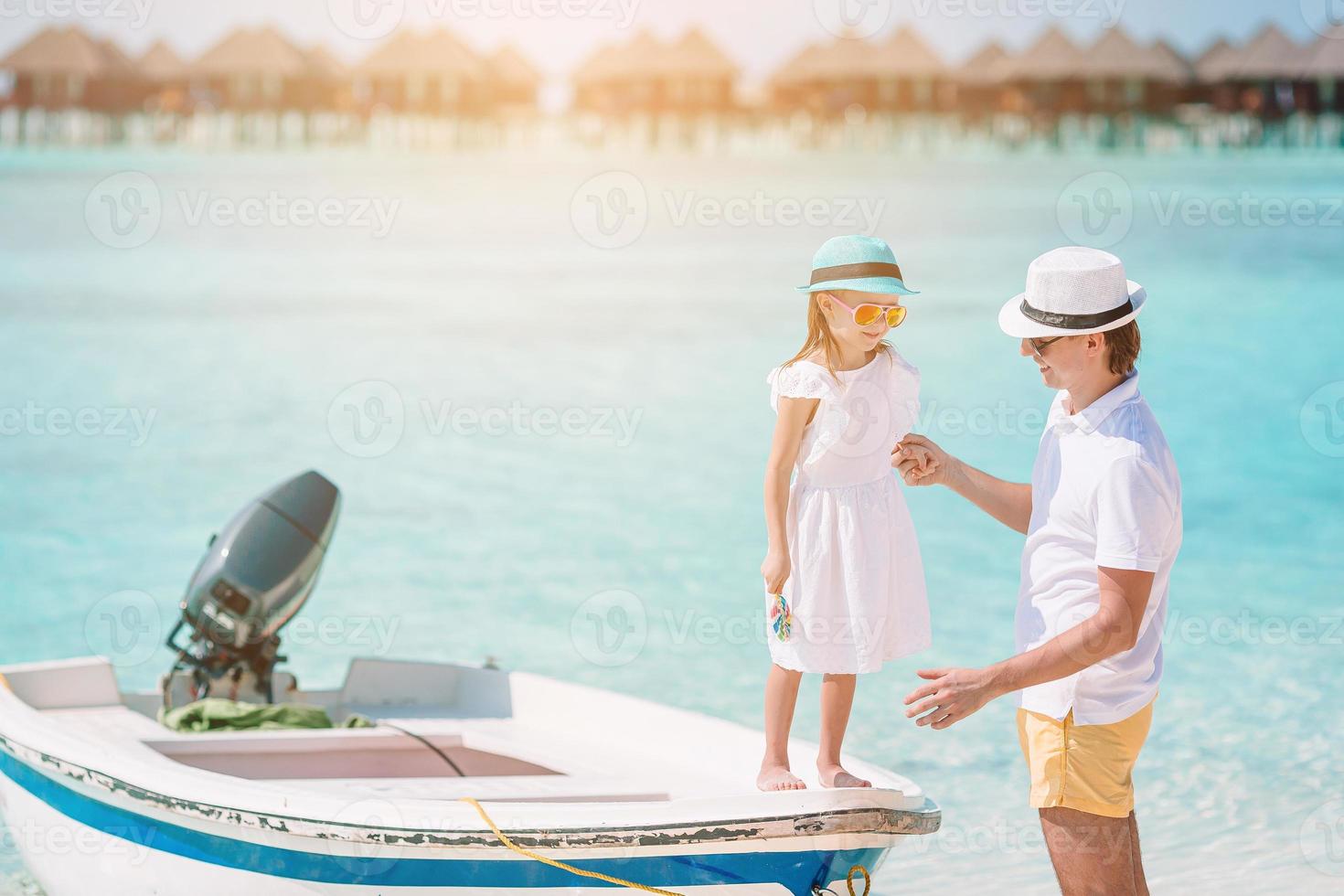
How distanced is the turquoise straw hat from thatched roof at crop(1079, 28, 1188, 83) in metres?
47.4

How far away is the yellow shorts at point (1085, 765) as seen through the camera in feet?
8.39

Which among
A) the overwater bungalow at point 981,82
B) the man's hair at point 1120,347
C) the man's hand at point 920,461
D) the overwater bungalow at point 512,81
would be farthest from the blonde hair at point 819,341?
the overwater bungalow at point 512,81

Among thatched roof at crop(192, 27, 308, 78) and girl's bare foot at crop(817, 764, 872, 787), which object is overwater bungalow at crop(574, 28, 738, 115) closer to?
thatched roof at crop(192, 27, 308, 78)

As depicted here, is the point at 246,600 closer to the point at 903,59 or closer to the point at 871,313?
the point at 871,313

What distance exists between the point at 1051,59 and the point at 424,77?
64.1 ft

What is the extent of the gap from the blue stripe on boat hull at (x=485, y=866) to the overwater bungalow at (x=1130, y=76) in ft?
156

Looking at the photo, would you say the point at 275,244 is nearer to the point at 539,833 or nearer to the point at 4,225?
the point at 4,225

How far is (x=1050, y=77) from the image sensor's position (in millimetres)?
48594

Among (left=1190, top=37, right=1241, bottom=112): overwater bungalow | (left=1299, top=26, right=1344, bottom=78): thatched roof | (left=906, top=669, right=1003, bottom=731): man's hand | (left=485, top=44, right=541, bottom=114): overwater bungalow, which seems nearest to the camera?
(left=906, top=669, right=1003, bottom=731): man's hand

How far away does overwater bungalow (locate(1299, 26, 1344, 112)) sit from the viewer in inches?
1806

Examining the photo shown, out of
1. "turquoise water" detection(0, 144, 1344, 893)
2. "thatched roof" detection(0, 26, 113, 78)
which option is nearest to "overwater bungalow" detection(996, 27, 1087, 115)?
"turquoise water" detection(0, 144, 1344, 893)

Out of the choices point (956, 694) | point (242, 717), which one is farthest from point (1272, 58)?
point (956, 694)

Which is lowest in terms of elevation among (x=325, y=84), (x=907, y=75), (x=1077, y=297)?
(x=1077, y=297)

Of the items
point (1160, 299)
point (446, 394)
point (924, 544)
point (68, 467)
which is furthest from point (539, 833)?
point (1160, 299)
